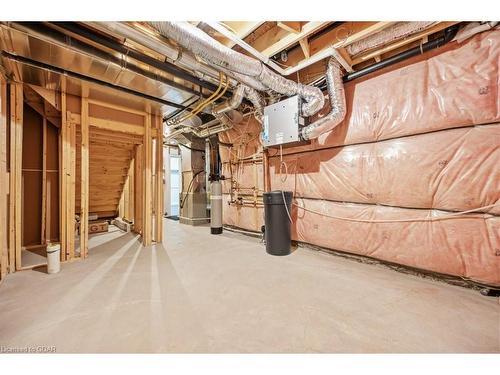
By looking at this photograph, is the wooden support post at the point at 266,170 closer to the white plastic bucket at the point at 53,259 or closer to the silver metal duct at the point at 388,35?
the silver metal duct at the point at 388,35

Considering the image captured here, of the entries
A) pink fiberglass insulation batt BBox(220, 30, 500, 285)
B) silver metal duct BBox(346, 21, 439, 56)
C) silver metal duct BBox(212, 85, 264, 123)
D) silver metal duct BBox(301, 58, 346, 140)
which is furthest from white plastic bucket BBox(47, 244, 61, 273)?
silver metal duct BBox(346, 21, 439, 56)

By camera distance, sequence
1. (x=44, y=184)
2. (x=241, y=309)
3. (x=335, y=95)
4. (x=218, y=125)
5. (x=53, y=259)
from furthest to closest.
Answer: (x=218, y=125), (x=44, y=184), (x=335, y=95), (x=53, y=259), (x=241, y=309)

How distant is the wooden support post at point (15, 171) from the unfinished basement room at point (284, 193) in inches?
0.5

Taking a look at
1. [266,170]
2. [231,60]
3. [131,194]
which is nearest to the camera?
[231,60]

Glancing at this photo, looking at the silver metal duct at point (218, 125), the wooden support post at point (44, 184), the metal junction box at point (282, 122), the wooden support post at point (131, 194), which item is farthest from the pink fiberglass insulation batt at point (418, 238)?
the wooden support post at point (44, 184)

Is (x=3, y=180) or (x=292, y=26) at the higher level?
(x=292, y=26)

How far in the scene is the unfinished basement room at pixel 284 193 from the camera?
1.32 metres

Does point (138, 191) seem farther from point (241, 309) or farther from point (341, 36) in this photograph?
point (341, 36)

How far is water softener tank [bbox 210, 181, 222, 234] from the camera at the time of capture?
4113 millimetres

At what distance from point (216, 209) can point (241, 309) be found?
2.71 meters

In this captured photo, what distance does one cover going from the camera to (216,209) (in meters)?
4.10

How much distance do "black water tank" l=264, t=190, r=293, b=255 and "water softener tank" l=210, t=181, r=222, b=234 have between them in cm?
159

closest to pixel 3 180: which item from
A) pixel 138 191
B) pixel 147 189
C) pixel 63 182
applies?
pixel 63 182
